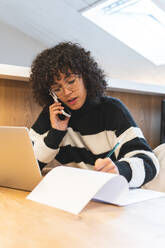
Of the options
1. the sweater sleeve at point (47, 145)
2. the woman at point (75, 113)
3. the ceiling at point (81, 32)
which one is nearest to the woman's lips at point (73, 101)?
the woman at point (75, 113)

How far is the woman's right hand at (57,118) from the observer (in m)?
1.33

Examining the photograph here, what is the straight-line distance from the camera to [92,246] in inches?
14.6

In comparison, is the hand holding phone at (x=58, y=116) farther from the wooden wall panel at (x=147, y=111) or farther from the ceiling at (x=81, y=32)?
the ceiling at (x=81, y=32)

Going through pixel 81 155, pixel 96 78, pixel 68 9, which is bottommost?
pixel 81 155

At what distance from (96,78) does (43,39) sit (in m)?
3.73

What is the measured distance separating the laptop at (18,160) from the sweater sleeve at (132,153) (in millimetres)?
248

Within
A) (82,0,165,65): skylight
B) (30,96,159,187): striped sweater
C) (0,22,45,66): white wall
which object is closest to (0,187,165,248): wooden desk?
(30,96,159,187): striped sweater

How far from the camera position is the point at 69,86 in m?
1.29

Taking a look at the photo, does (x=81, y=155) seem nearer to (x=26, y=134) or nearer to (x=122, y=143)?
(x=122, y=143)

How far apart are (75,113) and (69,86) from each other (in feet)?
0.52

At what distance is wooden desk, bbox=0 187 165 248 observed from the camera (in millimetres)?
384

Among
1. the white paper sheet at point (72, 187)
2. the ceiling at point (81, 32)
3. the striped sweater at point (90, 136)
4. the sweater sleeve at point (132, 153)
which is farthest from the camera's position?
the ceiling at point (81, 32)

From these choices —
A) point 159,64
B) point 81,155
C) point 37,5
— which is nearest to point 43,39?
point 37,5

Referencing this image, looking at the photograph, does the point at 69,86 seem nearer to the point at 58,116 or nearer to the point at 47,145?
the point at 58,116
